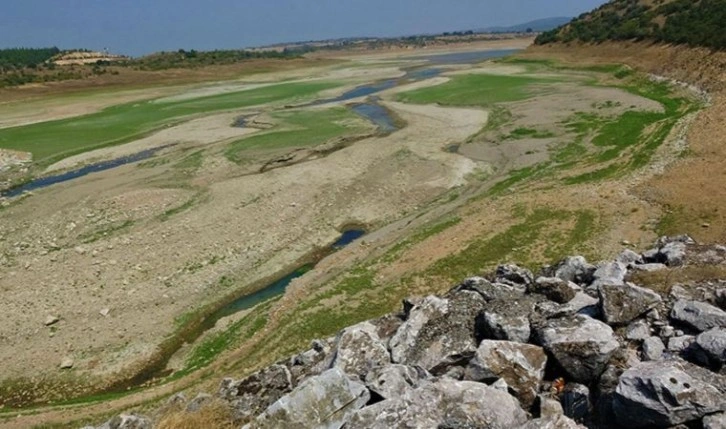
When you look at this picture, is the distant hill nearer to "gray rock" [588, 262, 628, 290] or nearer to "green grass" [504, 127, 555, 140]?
"green grass" [504, 127, 555, 140]

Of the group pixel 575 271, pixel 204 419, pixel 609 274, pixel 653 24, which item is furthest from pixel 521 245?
pixel 653 24

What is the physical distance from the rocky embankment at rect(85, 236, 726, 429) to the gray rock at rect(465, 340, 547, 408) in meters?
0.02

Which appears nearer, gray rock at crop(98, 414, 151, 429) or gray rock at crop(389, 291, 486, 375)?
gray rock at crop(389, 291, 486, 375)

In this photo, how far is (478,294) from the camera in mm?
11734

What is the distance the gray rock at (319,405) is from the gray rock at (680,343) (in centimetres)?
494

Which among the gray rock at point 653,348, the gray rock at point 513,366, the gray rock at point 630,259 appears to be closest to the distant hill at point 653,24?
the gray rock at point 630,259

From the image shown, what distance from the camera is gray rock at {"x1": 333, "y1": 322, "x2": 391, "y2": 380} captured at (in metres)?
10.2

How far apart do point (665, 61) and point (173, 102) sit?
64.7 meters

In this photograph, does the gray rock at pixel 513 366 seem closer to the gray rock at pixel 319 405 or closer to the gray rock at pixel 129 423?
the gray rock at pixel 319 405

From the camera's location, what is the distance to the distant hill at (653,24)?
61.4m

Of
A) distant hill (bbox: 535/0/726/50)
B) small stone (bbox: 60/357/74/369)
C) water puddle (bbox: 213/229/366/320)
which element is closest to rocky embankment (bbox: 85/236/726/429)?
small stone (bbox: 60/357/74/369)

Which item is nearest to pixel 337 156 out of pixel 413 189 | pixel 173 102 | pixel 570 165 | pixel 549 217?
pixel 413 189

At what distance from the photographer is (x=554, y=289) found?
11.6 m

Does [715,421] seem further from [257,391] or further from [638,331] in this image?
[257,391]
